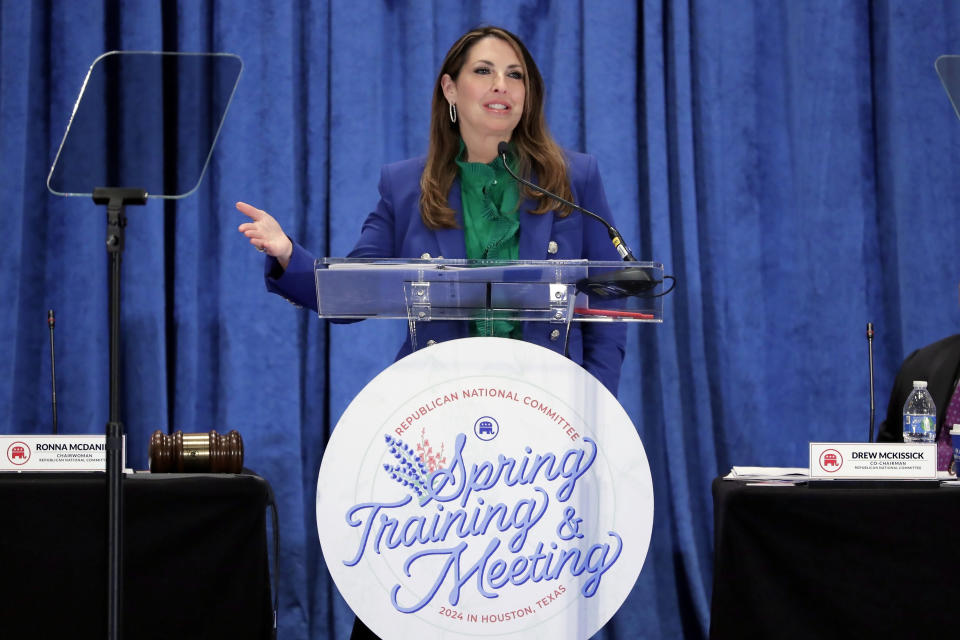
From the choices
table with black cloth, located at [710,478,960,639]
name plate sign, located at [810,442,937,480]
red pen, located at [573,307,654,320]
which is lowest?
table with black cloth, located at [710,478,960,639]

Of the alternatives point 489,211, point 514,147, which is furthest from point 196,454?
point 514,147

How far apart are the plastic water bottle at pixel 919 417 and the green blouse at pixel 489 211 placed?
1211 millimetres

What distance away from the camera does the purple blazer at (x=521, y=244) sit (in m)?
2.13

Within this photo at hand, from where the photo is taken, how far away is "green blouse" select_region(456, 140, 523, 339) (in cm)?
224

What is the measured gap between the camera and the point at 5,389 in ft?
11.6

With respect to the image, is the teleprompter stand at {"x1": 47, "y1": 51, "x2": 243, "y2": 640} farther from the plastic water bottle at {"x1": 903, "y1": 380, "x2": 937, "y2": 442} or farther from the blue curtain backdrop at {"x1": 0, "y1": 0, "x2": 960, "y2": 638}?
the plastic water bottle at {"x1": 903, "y1": 380, "x2": 937, "y2": 442}

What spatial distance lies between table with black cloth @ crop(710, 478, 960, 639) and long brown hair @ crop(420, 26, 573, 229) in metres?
0.79

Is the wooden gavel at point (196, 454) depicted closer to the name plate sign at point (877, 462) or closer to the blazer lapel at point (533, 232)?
the blazer lapel at point (533, 232)

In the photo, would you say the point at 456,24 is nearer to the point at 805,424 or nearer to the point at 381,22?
the point at 381,22

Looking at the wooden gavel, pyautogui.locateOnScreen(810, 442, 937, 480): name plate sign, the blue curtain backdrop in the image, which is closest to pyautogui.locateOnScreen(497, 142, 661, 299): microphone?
pyautogui.locateOnScreen(810, 442, 937, 480): name plate sign

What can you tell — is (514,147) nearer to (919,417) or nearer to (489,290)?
(489,290)

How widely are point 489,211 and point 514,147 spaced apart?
23 cm

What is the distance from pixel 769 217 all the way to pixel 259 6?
6.64 ft

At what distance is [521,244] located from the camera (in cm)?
221
